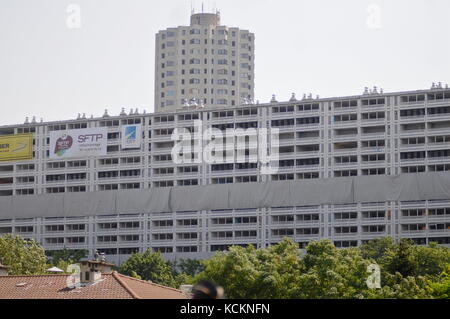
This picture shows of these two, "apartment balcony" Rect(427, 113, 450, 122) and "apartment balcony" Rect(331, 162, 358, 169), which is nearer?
"apartment balcony" Rect(427, 113, 450, 122)

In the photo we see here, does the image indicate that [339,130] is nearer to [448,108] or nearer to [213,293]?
[448,108]

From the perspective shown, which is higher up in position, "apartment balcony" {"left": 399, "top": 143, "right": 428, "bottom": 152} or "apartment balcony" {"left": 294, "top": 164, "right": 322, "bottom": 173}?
"apartment balcony" {"left": 399, "top": 143, "right": 428, "bottom": 152}

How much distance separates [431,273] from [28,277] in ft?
248

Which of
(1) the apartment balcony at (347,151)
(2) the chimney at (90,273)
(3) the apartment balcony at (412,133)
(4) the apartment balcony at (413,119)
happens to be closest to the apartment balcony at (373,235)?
(1) the apartment balcony at (347,151)

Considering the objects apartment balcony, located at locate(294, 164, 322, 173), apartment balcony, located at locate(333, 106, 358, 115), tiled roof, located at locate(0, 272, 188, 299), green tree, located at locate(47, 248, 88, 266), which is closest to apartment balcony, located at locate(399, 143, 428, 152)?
apartment balcony, located at locate(333, 106, 358, 115)

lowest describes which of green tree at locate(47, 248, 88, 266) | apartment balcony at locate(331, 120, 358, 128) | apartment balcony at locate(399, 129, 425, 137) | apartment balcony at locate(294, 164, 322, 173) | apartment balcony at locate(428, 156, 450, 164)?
green tree at locate(47, 248, 88, 266)

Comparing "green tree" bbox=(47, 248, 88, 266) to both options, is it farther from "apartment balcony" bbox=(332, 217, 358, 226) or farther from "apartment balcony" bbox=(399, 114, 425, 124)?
"apartment balcony" bbox=(399, 114, 425, 124)

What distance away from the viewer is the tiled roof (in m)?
64.6

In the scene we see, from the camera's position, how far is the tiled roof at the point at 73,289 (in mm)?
64562

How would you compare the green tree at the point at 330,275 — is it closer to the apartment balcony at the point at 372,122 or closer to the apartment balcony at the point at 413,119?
the apartment balcony at the point at 413,119

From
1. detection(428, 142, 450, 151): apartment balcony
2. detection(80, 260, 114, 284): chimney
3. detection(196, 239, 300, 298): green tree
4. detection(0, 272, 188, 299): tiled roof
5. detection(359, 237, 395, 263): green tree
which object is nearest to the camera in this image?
detection(0, 272, 188, 299): tiled roof

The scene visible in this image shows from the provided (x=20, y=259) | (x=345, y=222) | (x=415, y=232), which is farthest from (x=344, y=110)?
(x=20, y=259)

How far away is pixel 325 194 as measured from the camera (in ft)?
635
